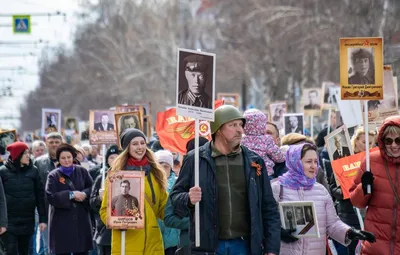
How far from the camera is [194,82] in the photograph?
27.1ft

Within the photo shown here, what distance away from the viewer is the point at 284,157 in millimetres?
9812

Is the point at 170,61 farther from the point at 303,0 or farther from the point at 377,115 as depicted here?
the point at 377,115

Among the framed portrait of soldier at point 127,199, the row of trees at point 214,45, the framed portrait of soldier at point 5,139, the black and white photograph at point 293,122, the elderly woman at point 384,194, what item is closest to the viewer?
the elderly woman at point 384,194

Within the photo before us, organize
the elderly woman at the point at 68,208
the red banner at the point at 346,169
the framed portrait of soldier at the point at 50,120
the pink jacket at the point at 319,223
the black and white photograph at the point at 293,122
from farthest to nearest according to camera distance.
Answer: the framed portrait of soldier at the point at 50,120 → the black and white photograph at the point at 293,122 → the elderly woman at the point at 68,208 → the red banner at the point at 346,169 → the pink jacket at the point at 319,223

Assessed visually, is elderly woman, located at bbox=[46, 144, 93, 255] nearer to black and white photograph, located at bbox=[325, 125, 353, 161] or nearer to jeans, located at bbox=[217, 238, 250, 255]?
black and white photograph, located at bbox=[325, 125, 353, 161]

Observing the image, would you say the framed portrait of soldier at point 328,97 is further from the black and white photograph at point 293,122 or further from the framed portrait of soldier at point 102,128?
the framed portrait of soldier at point 102,128

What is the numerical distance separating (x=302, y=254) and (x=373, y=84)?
1.51m

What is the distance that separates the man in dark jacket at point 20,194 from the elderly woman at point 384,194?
18.6ft

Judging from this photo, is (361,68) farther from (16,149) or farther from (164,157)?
(16,149)

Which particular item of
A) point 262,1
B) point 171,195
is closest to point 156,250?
point 171,195

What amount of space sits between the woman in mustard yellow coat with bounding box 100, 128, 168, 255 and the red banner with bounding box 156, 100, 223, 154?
4.10 m

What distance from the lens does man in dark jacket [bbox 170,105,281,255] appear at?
790 centimetres

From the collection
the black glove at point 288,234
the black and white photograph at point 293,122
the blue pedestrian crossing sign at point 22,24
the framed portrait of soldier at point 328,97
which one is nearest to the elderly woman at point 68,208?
the black glove at point 288,234

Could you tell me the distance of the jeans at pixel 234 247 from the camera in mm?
7949
